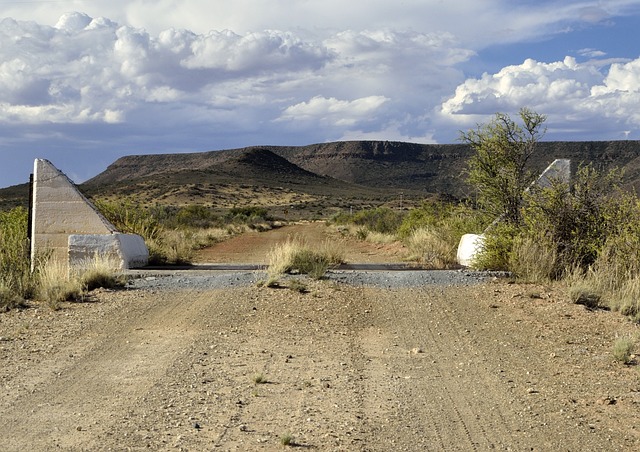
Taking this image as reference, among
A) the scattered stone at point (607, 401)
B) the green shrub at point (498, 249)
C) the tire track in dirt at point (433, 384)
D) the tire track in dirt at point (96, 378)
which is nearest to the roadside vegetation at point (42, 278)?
the tire track in dirt at point (96, 378)

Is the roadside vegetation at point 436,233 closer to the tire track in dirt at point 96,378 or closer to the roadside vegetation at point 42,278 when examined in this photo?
the roadside vegetation at point 42,278

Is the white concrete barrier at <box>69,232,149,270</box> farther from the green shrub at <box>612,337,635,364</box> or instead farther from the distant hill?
the distant hill

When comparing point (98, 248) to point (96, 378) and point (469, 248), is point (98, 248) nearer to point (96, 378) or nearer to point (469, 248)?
point (469, 248)

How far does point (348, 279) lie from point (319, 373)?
6491 mm

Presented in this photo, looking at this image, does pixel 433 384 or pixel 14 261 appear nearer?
pixel 433 384

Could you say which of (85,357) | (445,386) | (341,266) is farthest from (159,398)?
(341,266)

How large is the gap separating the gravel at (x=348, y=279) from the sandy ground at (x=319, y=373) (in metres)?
0.66

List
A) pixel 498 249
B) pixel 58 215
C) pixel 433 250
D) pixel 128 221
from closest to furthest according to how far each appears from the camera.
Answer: pixel 498 249 < pixel 58 215 < pixel 433 250 < pixel 128 221

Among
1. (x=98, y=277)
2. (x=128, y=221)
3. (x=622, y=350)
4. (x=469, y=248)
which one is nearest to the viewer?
(x=622, y=350)

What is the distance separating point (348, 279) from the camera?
50.5 feet

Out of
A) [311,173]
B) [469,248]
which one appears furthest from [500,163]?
[311,173]

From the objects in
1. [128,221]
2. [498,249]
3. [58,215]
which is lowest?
[128,221]

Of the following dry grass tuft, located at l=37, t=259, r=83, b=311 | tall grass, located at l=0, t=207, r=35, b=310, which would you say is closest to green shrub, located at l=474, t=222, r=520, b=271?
dry grass tuft, located at l=37, t=259, r=83, b=311

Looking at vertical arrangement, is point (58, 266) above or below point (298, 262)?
below
